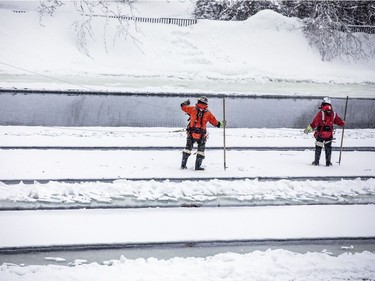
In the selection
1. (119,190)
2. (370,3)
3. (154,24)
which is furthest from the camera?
(370,3)

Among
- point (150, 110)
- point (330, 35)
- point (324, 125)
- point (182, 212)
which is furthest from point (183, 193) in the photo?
point (330, 35)

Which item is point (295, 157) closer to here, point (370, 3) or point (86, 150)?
point (86, 150)

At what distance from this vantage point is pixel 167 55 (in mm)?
31312

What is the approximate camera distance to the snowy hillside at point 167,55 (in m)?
26.7

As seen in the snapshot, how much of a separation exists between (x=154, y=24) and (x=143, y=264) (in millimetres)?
28738

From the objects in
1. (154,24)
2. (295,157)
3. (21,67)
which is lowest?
(295,157)

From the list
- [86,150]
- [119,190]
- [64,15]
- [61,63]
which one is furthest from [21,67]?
[119,190]

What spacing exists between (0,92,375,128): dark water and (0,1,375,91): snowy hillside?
588 centimetres

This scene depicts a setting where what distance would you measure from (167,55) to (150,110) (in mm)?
13541

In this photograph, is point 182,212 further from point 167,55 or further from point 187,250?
point 167,55

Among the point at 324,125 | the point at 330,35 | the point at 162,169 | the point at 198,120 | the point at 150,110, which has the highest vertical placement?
the point at 330,35

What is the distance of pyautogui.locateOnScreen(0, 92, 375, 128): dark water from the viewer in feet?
56.4

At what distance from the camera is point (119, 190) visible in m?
9.48

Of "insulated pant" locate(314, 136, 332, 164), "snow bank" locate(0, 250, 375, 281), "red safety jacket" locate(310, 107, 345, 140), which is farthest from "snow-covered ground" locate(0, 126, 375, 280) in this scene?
"red safety jacket" locate(310, 107, 345, 140)
